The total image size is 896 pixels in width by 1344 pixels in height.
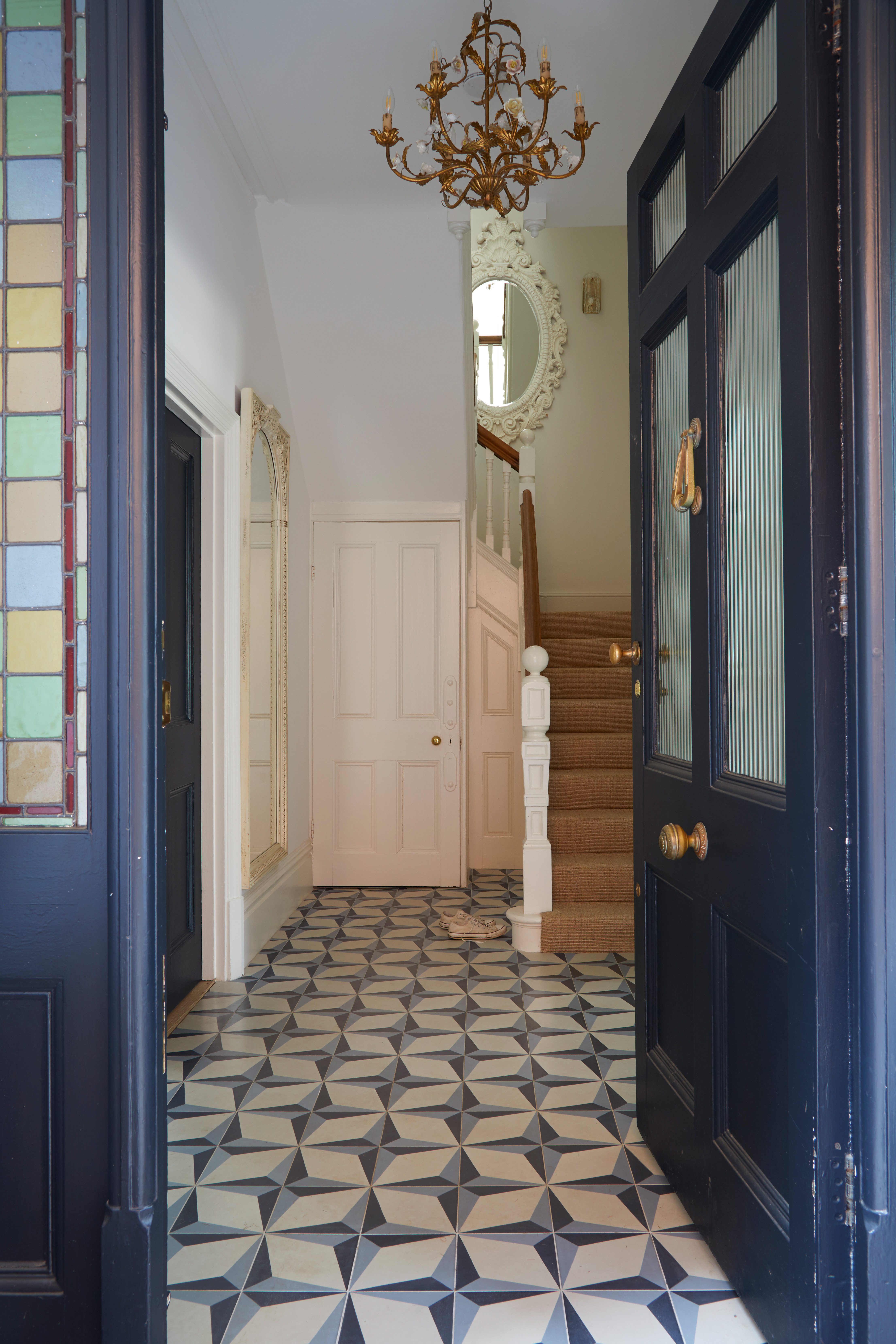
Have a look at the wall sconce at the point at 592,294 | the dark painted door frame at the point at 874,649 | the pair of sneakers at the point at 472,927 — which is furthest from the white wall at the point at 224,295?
the wall sconce at the point at 592,294

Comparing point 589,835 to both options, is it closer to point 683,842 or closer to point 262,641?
point 262,641

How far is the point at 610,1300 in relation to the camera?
182cm

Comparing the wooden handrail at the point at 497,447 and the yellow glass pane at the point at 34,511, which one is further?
the wooden handrail at the point at 497,447

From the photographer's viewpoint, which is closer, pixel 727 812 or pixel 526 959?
pixel 727 812

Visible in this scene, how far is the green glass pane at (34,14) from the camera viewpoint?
158 cm

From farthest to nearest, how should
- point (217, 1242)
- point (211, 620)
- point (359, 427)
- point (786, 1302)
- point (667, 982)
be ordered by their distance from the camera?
point (359, 427) → point (211, 620) → point (667, 982) → point (217, 1242) → point (786, 1302)

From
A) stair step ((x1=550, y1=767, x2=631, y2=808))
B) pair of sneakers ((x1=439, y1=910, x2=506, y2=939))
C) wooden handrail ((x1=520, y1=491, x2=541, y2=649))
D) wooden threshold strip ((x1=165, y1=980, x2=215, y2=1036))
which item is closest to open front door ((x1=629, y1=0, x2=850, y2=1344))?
wooden threshold strip ((x1=165, y1=980, x2=215, y2=1036))

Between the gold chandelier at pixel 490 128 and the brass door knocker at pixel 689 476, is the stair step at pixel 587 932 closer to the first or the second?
the brass door knocker at pixel 689 476

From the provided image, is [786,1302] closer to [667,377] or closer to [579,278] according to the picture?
[667,377]

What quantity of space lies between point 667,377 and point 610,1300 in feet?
6.48

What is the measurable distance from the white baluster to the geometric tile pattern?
3000 mm

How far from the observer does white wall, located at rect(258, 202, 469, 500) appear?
170 inches

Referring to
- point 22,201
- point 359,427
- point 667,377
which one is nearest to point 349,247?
point 359,427

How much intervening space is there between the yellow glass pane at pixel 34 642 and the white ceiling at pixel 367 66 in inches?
88.3
